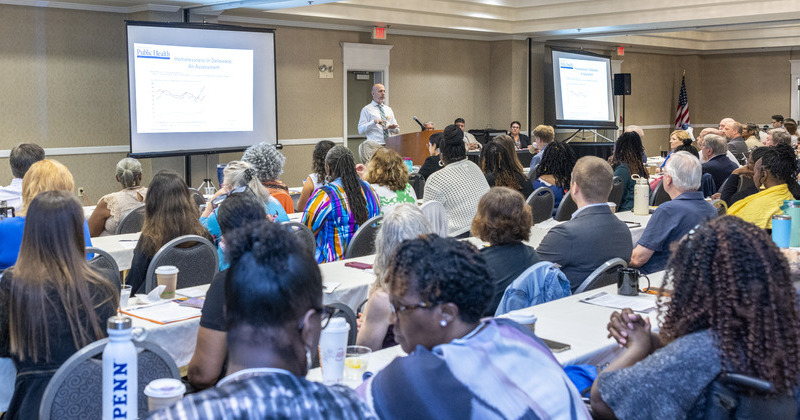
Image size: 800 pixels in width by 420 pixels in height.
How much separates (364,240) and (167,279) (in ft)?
4.96

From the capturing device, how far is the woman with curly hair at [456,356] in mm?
1666

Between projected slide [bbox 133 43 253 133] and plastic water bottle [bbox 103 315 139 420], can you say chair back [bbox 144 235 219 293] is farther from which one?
projected slide [bbox 133 43 253 133]

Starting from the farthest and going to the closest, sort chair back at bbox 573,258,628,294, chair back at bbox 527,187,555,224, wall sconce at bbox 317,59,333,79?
wall sconce at bbox 317,59,333,79, chair back at bbox 527,187,555,224, chair back at bbox 573,258,628,294

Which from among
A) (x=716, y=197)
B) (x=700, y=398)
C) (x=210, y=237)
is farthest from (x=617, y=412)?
(x=716, y=197)

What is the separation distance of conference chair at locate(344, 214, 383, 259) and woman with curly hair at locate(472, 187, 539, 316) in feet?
4.33

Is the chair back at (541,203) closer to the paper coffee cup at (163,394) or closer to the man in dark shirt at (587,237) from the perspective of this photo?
the man in dark shirt at (587,237)

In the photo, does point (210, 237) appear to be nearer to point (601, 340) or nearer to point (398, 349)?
point (398, 349)

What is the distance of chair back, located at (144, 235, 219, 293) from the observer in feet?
13.4

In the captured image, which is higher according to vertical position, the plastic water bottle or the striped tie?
the striped tie

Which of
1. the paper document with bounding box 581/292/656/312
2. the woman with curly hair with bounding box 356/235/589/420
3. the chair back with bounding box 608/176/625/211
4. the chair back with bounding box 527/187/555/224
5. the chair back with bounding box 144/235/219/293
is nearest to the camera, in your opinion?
the woman with curly hair with bounding box 356/235/589/420

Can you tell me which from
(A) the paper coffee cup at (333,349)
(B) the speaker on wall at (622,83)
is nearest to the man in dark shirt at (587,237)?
(A) the paper coffee cup at (333,349)

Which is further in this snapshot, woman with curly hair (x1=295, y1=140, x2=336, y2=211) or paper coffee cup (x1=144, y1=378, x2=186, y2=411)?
woman with curly hair (x1=295, y1=140, x2=336, y2=211)

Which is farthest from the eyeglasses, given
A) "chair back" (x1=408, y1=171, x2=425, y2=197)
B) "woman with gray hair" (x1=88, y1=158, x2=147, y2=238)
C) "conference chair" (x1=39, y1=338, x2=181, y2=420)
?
"chair back" (x1=408, y1=171, x2=425, y2=197)

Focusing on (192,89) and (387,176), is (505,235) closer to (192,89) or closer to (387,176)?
(387,176)
